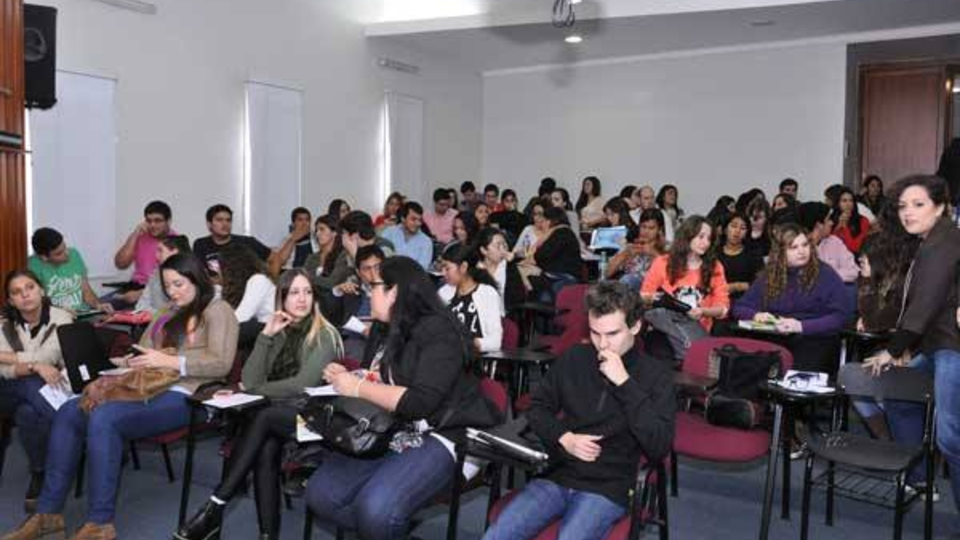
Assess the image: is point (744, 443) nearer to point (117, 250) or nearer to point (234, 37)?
point (117, 250)

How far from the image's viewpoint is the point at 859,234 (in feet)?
28.1

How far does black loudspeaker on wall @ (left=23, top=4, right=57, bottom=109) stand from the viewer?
6.42 metres

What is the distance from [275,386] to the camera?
3.59 meters

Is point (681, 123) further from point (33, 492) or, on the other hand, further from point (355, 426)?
point (355, 426)

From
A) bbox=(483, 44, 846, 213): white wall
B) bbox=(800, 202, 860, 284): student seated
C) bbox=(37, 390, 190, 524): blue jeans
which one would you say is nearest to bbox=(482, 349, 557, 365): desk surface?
bbox=(37, 390, 190, 524): blue jeans

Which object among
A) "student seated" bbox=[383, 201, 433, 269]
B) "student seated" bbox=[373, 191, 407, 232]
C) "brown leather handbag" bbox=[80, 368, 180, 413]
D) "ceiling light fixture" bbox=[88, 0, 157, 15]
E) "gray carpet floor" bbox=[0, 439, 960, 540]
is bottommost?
"gray carpet floor" bbox=[0, 439, 960, 540]

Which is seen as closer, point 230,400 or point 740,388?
point 230,400

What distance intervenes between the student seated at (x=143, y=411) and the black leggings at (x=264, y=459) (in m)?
0.52

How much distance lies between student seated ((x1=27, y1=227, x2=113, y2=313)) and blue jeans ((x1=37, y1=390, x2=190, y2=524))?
2.21 metres

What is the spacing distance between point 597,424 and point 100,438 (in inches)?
80.6

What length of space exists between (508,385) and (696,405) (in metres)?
1.00

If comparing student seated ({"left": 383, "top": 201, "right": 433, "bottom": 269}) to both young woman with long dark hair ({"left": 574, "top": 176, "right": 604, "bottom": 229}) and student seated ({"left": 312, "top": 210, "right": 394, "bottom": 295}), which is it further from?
young woman with long dark hair ({"left": 574, "top": 176, "right": 604, "bottom": 229})

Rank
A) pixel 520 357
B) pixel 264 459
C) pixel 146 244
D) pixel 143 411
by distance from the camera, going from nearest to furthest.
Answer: pixel 264 459 < pixel 143 411 < pixel 520 357 < pixel 146 244

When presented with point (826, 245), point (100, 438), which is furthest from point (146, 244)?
point (826, 245)
